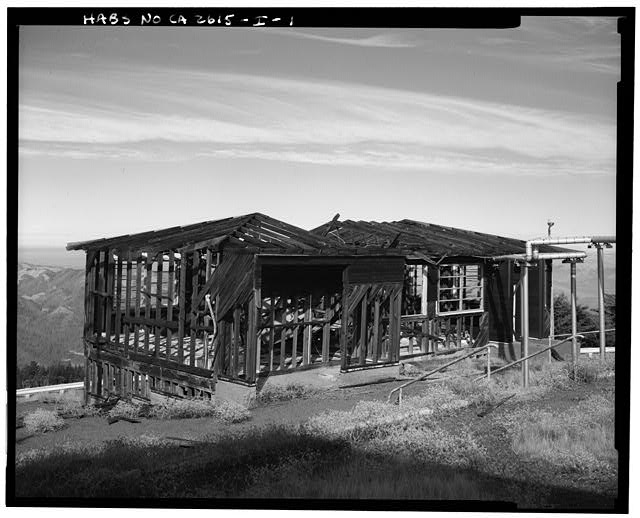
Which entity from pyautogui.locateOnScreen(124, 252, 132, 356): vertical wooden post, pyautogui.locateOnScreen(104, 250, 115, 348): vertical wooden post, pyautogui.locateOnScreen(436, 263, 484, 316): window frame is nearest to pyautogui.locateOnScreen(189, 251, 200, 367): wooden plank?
pyautogui.locateOnScreen(124, 252, 132, 356): vertical wooden post

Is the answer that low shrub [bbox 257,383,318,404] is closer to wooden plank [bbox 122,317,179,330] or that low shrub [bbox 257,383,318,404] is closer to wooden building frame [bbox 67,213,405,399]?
wooden building frame [bbox 67,213,405,399]

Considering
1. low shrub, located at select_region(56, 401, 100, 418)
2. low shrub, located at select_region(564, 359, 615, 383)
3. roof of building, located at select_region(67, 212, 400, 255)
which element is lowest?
low shrub, located at select_region(56, 401, 100, 418)

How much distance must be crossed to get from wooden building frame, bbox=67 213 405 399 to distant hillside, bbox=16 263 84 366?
605cm

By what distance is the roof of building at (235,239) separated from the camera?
599 inches

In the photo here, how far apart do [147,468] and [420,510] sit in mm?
3841

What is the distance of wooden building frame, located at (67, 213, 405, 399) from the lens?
15.3 metres

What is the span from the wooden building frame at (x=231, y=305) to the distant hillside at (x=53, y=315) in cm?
605

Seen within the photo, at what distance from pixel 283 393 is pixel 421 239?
7.62 m

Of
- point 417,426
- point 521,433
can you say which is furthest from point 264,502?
point 521,433

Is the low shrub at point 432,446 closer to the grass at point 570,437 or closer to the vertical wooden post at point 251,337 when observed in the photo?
the grass at point 570,437

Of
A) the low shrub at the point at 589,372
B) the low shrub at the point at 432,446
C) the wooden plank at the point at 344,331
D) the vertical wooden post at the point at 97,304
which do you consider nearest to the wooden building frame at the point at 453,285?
the wooden plank at the point at 344,331

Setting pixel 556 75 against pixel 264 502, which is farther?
pixel 556 75

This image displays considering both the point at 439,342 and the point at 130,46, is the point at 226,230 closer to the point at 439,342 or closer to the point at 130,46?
the point at 130,46

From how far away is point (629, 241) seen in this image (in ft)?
32.7
